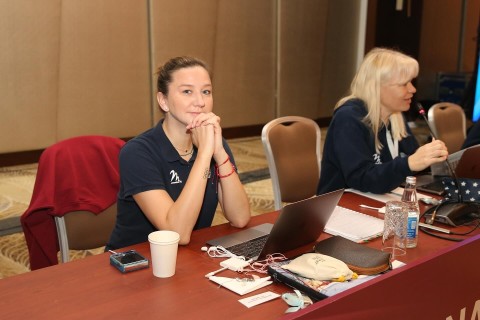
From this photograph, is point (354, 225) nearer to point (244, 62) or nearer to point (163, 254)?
A: point (163, 254)

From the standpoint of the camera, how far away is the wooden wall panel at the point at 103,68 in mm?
4883

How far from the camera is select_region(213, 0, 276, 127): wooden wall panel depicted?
601 centimetres

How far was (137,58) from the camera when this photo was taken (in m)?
5.31

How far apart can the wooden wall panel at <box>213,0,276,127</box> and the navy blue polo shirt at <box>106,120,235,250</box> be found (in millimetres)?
4241

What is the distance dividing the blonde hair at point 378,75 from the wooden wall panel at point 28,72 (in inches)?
128

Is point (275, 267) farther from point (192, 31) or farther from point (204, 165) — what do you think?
point (192, 31)

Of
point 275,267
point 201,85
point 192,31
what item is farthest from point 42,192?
point 192,31

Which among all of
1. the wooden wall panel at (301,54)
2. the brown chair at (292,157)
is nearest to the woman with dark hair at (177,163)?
the brown chair at (292,157)

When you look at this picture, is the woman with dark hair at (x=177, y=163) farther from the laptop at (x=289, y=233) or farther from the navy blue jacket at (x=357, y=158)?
the navy blue jacket at (x=357, y=158)

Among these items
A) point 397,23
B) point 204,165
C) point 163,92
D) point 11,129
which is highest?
point 397,23

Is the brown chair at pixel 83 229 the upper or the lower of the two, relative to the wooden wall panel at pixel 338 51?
lower

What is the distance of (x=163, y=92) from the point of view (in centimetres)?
187

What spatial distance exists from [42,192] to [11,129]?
10.1ft

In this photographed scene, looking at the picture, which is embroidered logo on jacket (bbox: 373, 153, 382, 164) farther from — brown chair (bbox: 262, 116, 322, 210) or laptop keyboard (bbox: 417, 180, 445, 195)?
brown chair (bbox: 262, 116, 322, 210)
